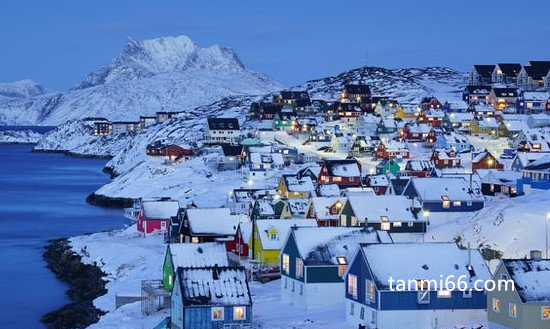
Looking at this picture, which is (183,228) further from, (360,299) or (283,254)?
(360,299)

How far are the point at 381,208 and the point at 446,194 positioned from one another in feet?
22.0

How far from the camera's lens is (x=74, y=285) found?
5866 cm

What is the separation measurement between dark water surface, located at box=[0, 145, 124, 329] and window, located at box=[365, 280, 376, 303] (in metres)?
20.6

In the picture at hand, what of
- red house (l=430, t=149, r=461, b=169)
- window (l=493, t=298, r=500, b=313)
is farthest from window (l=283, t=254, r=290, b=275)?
red house (l=430, t=149, r=461, b=169)

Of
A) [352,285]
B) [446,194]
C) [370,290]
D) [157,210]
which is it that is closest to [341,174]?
[157,210]

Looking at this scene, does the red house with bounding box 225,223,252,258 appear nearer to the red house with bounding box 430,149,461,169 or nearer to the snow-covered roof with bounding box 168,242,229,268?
the snow-covered roof with bounding box 168,242,229,268

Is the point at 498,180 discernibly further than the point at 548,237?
Yes

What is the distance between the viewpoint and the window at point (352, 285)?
36.6 meters

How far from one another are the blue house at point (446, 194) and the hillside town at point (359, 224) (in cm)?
9

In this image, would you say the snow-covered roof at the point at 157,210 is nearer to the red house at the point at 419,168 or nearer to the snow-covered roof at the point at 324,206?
the snow-covered roof at the point at 324,206

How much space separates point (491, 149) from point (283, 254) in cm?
6462

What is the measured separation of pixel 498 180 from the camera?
7094 cm

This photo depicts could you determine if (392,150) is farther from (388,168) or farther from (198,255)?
(198,255)

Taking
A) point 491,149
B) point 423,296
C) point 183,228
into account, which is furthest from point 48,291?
point 491,149
